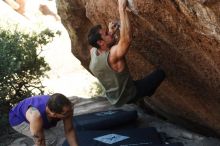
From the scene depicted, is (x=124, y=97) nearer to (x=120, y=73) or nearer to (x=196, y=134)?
(x=120, y=73)

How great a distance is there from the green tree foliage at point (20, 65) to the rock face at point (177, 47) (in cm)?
180

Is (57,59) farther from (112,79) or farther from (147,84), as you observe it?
(112,79)

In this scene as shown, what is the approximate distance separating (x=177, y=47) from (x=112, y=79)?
96cm

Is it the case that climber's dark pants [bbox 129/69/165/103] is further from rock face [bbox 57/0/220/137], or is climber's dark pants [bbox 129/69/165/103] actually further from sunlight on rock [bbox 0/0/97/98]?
sunlight on rock [bbox 0/0/97/98]

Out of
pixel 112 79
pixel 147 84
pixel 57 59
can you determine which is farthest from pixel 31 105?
pixel 57 59

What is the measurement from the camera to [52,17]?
1130 inches

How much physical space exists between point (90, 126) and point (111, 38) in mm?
2450

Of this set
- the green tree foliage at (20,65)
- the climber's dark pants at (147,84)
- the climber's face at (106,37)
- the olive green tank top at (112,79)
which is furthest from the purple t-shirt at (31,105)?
the green tree foliage at (20,65)

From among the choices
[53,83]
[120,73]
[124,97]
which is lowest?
[53,83]

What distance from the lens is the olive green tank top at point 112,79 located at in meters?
5.87

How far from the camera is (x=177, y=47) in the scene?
5.66 meters

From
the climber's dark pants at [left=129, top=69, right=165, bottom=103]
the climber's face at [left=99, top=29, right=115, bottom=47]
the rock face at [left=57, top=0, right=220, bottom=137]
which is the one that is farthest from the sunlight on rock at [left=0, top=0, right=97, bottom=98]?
the climber's face at [left=99, top=29, right=115, bottom=47]

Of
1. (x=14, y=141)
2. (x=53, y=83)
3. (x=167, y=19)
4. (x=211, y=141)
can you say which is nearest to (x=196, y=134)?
(x=211, y=141)

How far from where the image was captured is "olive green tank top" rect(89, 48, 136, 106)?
5871mm
